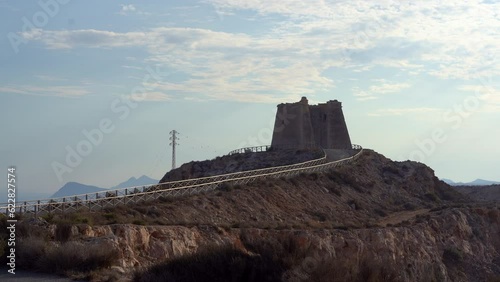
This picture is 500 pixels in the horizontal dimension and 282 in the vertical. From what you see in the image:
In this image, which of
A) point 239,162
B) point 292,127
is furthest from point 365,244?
point 292,127

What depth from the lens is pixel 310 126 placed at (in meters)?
72.1

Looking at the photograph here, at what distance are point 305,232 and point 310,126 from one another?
148 feet

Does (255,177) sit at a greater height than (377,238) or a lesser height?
greater

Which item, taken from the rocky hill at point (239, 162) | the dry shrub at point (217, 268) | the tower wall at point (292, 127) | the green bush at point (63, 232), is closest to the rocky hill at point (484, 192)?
the tower wall at point (292, 127)

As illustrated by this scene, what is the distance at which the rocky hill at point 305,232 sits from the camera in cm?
1213

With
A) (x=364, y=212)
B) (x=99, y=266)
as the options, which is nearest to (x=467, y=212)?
(x=364, y=212)

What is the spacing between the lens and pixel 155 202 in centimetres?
2991

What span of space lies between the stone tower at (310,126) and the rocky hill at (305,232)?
7.68 metres

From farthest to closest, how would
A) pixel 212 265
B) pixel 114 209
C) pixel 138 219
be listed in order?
pixel 114 209
pixel 138 219
pixel 212 265

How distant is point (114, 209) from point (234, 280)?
15603mm

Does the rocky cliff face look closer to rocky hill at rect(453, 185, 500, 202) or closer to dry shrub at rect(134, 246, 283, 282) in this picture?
dry shrub at rect(134, 246, 283, 282)

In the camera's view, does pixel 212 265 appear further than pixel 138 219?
No

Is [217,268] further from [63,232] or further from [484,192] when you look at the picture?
[484,192]

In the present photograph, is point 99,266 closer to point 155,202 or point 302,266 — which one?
point 302,266
